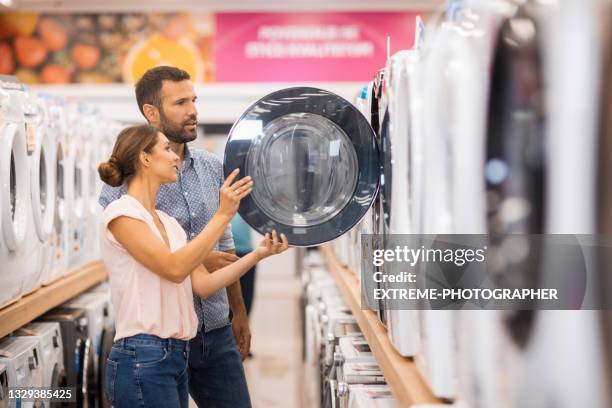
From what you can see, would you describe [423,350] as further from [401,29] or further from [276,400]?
[401,29]

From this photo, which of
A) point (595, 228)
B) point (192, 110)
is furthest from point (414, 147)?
point (192, 110)

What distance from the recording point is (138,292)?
203cm

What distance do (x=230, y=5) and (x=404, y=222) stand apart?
19.6 feet

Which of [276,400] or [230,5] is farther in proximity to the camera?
[230,5]

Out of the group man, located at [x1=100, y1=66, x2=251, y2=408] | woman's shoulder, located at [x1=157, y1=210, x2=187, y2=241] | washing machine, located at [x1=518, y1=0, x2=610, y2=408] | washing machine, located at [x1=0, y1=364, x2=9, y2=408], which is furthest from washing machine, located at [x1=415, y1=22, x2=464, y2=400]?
washing machine, located at [x1=0, y1=364, x2=9, y2=408]

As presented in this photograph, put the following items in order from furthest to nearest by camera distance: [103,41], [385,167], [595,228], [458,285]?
[103,41] → [385,167] → [458,285] → [595,228]

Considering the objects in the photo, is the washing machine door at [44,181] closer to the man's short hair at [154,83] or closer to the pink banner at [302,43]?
the man's short hair at [154,83]

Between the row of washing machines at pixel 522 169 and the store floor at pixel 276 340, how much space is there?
286 centimetres

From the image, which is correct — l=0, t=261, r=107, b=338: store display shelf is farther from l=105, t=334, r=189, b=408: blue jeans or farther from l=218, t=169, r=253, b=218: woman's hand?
l=218, t=169, r=253, b=218: woman's hand

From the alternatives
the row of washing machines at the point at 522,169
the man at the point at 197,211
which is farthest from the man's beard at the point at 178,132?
the row of washing machines at the point at 522,169

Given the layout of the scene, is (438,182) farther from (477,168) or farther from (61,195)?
(61,195)

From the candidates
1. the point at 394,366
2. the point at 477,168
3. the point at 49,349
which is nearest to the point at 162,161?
the point at 394,366

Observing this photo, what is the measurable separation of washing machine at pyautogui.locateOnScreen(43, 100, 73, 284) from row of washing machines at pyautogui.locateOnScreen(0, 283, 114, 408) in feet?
0.80

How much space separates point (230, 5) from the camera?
7.23m
